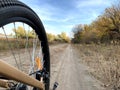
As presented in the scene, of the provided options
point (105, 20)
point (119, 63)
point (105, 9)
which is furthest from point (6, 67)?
point (105, 20)

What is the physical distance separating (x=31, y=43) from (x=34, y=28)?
0.27 meters

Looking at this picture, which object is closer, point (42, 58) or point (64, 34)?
point (42, 58)

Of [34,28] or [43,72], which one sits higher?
[34,28]

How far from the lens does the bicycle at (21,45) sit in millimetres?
1639

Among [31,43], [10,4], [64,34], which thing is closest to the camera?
[10,4]

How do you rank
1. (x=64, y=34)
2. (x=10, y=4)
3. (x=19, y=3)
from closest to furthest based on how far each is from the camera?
(x=10, y=4) → (x=19, y=3) → (x=64, y=34)

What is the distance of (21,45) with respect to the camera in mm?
2408

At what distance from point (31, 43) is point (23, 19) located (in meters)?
0.62

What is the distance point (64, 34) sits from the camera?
163 metres

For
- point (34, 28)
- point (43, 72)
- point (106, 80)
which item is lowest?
point (106, 80)

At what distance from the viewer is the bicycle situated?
1.64m

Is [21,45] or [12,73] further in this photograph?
[21,45]

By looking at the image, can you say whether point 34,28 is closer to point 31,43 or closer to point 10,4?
point 31,43

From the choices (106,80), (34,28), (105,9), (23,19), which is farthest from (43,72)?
(105,9)
